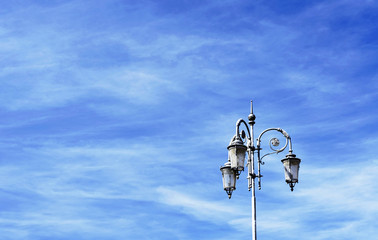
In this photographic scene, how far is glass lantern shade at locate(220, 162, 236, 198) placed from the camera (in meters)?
19.5

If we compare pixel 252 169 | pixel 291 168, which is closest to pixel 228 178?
pixel 252 169

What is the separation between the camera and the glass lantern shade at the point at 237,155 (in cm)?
1909

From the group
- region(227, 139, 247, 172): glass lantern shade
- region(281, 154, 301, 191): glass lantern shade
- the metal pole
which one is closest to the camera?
the metal pole

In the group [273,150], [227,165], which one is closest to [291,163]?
[273,150]

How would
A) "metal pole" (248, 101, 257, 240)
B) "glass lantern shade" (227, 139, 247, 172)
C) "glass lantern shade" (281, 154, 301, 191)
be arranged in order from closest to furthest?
"metal pole" (248, 101, 257, 240), "glass lantern shade" (227, 139, 247, 172), "glass lantern shade" (281, 154, 301, 191)

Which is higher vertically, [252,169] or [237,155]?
[237,155]

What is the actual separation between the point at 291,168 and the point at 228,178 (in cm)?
189

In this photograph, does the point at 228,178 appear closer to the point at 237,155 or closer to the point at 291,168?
the point at 237,155

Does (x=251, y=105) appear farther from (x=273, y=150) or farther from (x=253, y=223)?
(x=253, y=223)

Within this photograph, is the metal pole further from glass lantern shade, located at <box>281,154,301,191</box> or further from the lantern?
glass lantern shade, located at <box>281,154,301,191</box>

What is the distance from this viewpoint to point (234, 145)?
1920 cm

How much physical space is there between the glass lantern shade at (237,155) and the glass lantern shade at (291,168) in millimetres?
1565

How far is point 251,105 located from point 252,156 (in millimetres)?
1875

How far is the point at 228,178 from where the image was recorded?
19.5m
